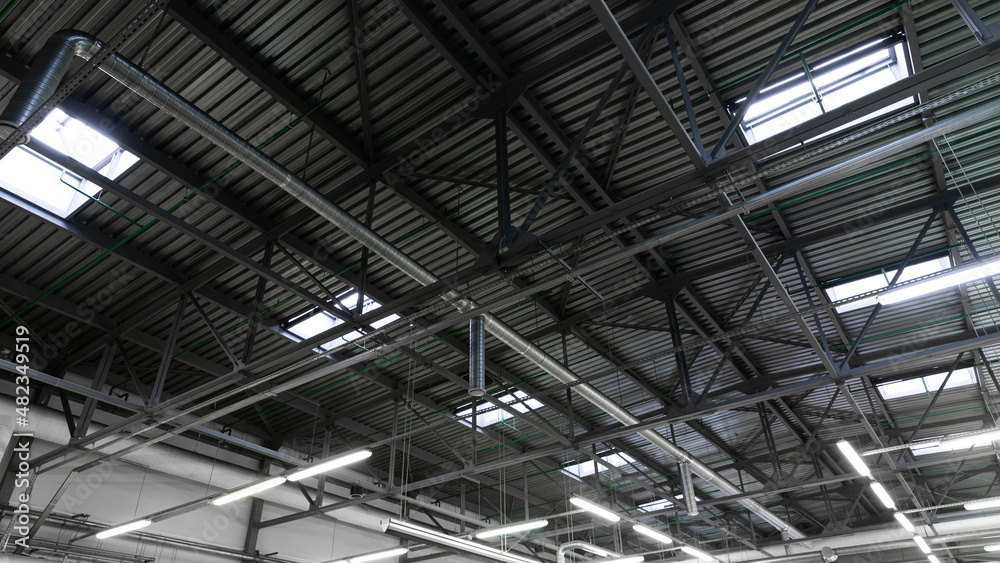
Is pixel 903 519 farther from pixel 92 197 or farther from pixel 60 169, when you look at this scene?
pixel 60 169

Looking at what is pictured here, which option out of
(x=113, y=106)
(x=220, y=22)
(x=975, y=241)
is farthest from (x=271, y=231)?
(x=975, y=241)

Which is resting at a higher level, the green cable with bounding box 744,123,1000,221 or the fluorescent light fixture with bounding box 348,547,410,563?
the green cable with bounding box 744,123,1000,221

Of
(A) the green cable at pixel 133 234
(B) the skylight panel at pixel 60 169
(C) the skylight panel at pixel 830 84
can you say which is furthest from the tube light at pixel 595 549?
(B) the skylight panel at pixel 60 169

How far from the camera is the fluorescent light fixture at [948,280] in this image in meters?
8.01

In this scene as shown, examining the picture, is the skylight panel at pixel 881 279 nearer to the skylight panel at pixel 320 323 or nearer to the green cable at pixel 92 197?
the skylight panel at pixel 320 323

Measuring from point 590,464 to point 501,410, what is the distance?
6.09 metres

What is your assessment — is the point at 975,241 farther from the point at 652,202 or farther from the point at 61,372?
the point at 61,372

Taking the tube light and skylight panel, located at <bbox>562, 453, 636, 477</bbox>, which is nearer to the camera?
the tube light

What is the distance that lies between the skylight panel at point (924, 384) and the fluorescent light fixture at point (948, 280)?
9.98 meters

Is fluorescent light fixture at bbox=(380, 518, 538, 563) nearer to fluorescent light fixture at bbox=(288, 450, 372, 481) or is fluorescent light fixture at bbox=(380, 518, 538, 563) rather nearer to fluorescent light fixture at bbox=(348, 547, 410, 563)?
fluorescent light fixture at bbox=(288, 450, 372, 481)

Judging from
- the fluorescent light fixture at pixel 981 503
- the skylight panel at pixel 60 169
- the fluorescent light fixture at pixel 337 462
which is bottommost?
the fluorescent light fixture at pixel 337 462

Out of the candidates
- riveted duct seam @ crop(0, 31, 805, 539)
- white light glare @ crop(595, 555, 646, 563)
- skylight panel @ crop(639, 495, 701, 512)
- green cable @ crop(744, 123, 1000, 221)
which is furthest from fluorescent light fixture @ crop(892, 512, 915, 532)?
green cable @ crop(744, 123, 1000, 221)

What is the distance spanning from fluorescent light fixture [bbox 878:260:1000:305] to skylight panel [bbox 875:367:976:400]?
9980 millimetres

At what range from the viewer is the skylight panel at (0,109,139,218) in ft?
30.3
